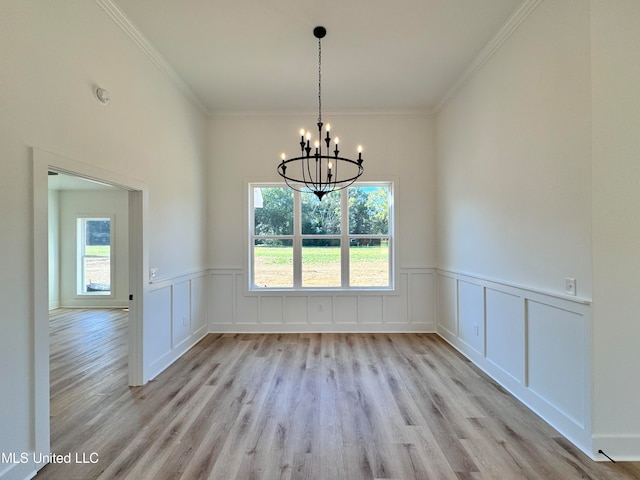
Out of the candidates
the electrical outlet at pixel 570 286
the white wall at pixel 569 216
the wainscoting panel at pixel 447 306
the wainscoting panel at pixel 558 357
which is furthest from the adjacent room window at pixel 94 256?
the electrical outlet at pixel 570 286

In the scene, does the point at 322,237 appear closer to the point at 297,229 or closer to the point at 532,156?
the point at 297,229

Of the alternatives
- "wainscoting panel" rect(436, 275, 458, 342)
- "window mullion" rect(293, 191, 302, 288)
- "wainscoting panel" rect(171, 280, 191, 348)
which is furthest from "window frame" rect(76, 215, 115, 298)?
"wainscoting panel" rect(436, 275, 458, 342)

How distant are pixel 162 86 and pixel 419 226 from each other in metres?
3.87

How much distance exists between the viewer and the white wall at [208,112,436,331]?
4594mm

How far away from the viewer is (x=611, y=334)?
1924mm

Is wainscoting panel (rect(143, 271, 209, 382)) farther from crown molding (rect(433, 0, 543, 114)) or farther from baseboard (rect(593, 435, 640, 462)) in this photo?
crown molding (rect(433, 0, 543, 114))

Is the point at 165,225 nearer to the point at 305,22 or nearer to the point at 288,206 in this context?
the point at 288,206

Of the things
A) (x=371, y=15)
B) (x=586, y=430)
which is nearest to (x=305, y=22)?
(x=371, y=15)

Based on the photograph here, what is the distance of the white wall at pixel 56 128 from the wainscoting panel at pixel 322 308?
4.33 ft

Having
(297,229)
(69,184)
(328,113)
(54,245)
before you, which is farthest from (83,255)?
(328,113)

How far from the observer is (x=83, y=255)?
7.01 m

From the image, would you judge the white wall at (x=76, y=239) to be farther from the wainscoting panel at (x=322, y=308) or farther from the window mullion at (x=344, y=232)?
the window mullion at (x=344, y=232)

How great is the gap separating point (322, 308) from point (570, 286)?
3150 millimetres

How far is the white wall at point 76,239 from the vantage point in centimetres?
685
